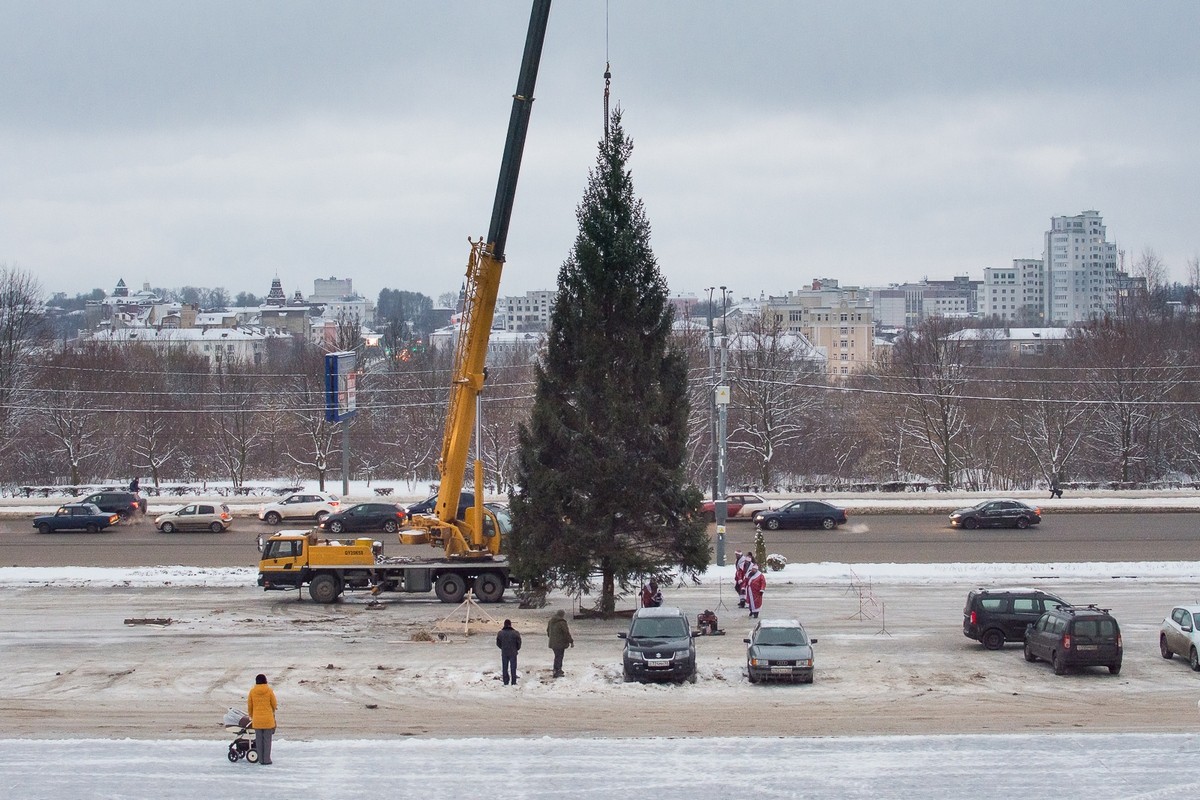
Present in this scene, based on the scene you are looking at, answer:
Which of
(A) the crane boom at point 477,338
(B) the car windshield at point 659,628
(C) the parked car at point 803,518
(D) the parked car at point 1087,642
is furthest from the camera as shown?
(C) the parked car at point 803,518

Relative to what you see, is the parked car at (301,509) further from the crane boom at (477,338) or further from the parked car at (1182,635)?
the parked car at (1182,635)

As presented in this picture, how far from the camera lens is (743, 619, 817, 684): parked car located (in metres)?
23.6

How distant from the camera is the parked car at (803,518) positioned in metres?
48.2

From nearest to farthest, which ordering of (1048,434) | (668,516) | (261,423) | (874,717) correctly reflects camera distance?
1. (874,717)
2. (668,516)
3. (1048,434)
4. (261,423)

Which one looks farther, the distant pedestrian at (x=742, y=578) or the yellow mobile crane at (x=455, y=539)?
the yellow mobile crane at (x=455, y=539)

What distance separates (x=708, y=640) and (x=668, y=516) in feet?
11.9

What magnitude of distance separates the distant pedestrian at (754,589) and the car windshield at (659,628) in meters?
6.50

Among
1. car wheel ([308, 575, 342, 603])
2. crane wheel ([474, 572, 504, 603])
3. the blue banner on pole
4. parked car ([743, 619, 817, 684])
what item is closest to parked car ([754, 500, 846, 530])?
crane wheel ([474, 572, 504, 603])

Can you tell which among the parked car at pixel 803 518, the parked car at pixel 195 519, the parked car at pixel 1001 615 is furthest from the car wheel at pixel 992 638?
the parked car at pixel 195 519

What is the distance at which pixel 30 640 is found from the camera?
2967 cm

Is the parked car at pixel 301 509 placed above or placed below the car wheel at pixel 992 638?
above

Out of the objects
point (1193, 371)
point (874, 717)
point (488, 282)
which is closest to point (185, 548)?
point (488, 282)

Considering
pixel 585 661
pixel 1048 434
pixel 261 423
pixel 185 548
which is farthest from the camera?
pixel 261 423

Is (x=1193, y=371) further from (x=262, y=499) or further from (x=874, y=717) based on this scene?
(x=874, y=717)
